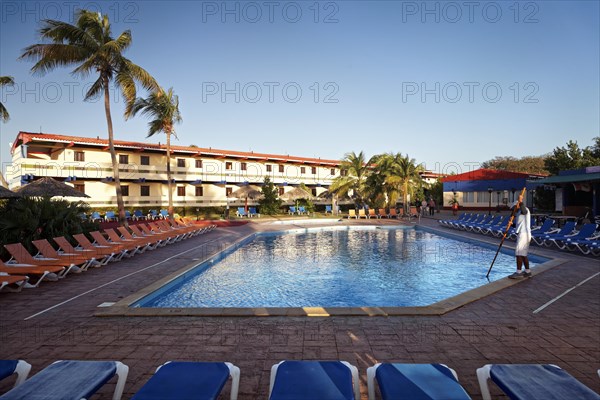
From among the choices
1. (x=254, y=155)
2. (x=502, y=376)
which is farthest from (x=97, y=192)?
(x=502, y=376)

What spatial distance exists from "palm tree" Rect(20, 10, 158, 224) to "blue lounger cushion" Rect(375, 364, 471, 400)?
15.9 metres

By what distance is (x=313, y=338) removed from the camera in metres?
4.48

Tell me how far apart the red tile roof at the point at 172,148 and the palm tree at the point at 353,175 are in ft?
26.2

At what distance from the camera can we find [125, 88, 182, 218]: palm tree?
75.0 ft

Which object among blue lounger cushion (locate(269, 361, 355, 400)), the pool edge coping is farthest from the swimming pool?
blue lounger cushion (locate(269, 361, 355, 400))

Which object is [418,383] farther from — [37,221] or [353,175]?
[353,175]

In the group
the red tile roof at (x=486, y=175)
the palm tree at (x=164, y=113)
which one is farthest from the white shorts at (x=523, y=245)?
the red tile roof at (x=486, y=175)

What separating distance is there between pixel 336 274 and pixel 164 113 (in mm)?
19323

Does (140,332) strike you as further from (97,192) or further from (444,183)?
(444,183)

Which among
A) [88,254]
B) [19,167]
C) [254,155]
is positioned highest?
[254,155]

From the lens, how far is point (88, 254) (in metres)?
9.64

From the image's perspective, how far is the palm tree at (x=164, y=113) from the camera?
2288cm

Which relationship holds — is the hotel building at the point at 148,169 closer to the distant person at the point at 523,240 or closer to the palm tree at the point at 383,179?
the palm tree at the point at 383,179

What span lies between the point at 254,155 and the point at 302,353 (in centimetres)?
3116
